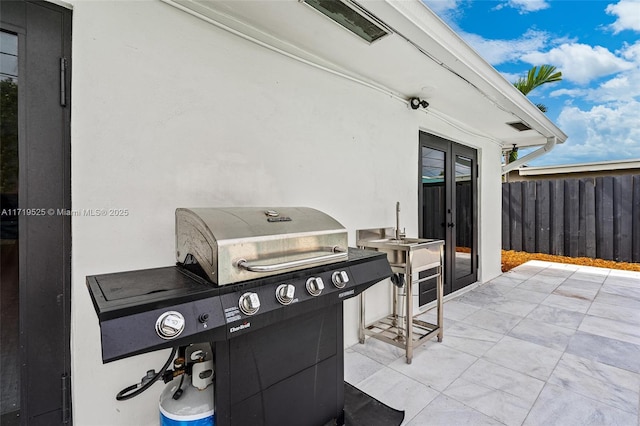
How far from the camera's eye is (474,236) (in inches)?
194

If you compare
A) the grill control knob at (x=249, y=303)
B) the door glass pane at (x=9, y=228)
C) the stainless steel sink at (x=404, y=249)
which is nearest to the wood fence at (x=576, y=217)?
the stainless steel sink at (x=404, y=249)

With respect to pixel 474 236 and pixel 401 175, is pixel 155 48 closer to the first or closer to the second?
pixel 401 175

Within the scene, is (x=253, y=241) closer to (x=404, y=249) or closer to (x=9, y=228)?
(x=9, y=228)

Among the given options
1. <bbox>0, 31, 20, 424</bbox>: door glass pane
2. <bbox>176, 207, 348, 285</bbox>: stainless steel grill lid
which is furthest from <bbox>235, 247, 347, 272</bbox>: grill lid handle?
<bbox>0, 31, 20, 424</bbox>: door glass pane

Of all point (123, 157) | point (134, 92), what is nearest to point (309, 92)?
point (134, 92)

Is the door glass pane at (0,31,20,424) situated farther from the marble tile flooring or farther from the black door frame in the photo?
the marble tile flooring

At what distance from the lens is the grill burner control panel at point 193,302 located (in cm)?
88

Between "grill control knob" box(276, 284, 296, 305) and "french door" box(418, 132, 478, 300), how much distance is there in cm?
286

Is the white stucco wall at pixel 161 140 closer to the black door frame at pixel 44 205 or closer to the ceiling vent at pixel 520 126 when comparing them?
the black door frame at pixel 44 205

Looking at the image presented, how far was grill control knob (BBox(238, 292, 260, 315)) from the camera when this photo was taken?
114cm

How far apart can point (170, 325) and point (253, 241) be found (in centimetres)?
44

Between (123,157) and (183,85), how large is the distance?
1.85 ft

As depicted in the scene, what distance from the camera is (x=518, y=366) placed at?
95.8 inches

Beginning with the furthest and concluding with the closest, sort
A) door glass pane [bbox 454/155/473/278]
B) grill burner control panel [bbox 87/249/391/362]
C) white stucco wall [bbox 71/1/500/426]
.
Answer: door glass pane [bbox 454/155/473/278], white stucco wall [bbox 71/1/500/426], grill burner control panel [bbox 87/249/391/362]
